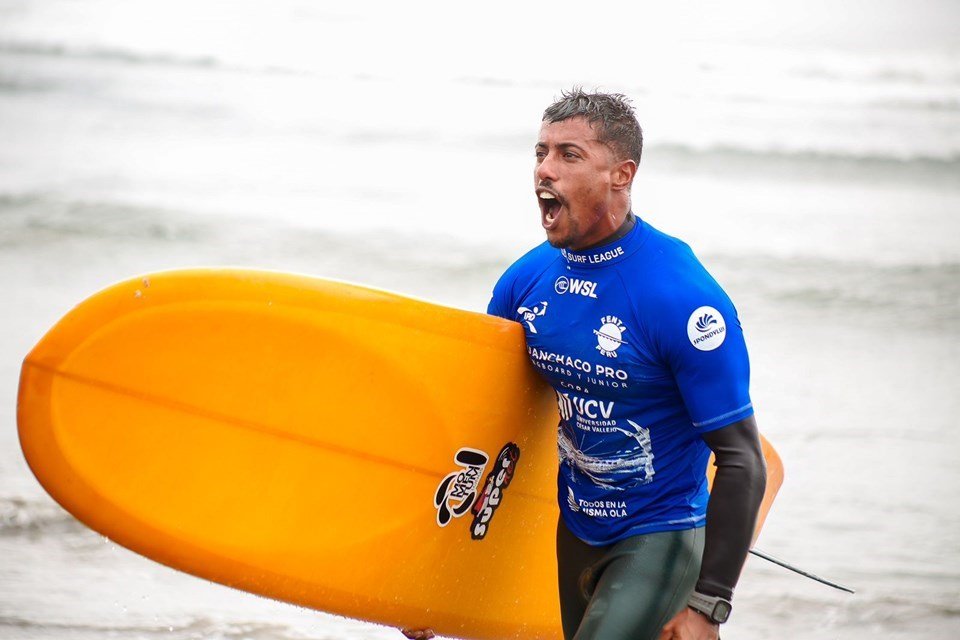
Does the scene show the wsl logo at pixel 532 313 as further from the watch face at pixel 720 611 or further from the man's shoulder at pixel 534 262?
Answer: the watch face at pixel 720 611

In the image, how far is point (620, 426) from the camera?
8.52ft

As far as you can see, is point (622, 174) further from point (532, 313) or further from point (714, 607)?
point (714, 607)

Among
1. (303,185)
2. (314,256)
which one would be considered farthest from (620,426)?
(303,185)

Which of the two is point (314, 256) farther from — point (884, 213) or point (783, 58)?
point (783, 58)

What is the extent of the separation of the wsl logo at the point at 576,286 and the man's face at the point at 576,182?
97 mm

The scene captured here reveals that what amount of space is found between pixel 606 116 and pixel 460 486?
3.72 ft

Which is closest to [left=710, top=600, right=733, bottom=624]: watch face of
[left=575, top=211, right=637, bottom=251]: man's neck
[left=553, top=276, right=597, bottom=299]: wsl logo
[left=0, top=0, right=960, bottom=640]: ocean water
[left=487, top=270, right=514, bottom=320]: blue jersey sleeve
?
[left=553, top=276, right=597, bottom=299]: wsl logo

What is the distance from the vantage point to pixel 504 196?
16.0 meters

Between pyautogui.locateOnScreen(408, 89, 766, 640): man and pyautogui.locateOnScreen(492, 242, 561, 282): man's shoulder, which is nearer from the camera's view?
pyautogui.locateOnScreen(408, 89, 766, 640): man

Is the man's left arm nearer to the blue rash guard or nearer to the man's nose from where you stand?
the blue rash guard

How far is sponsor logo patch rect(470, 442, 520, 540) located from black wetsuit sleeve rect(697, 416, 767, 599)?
2.92ft

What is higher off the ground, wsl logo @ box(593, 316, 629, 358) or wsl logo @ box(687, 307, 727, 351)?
wsl logo @ box(687, 307, 727, 351)

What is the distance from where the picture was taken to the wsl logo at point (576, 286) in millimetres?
2617

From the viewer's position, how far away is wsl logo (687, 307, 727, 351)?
2.36 m
